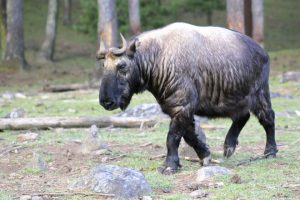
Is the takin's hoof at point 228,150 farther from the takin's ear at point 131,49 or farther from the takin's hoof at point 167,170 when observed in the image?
the takin's ear at point 131,49

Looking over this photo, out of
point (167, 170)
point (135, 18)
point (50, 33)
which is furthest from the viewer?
point (50, 33)

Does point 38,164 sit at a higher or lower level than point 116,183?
lower

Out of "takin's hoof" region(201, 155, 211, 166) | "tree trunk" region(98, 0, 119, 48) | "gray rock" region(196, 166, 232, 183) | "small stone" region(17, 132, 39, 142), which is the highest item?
"gray rock" region(196, 166, 232, 183)

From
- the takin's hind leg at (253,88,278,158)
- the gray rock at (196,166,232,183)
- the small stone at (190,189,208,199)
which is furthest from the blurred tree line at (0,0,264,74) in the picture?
the small stone at (190,189,208,199)

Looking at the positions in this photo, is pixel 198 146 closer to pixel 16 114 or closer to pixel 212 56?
pixel 212 56

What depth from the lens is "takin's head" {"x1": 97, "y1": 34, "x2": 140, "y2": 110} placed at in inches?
309

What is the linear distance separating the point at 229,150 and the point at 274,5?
123 feet

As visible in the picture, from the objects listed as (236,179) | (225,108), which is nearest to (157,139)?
(225,108)

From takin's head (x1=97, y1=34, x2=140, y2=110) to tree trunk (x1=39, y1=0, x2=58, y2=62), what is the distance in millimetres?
21037

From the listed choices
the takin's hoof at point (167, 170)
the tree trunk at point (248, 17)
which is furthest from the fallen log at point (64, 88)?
the takin's hoof at point (167, 170)

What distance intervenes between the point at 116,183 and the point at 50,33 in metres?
23.0

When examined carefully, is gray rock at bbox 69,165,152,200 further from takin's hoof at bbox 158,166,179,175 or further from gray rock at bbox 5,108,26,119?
gray rock at bbox 5,108,26,119

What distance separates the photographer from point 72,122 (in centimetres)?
1188

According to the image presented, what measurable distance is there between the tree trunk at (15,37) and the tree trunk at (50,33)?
298cm
